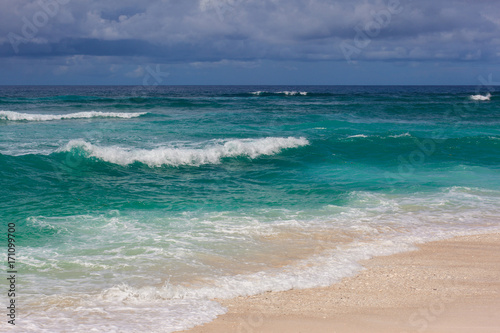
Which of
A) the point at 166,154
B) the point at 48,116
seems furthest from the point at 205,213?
the point at 48,116

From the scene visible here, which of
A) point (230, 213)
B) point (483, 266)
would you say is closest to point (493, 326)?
point (483, 266)

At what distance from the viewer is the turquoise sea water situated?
576 centimetres

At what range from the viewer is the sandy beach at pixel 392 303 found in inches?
192

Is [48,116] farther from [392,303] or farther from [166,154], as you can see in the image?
[392,303]

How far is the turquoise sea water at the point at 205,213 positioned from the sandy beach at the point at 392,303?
0.37 m

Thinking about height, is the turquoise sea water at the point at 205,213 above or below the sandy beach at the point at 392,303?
above

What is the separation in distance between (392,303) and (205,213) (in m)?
5.10

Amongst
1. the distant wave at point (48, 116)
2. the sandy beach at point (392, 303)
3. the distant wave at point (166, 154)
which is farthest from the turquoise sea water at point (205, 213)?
the distant wave at point (48, 116)

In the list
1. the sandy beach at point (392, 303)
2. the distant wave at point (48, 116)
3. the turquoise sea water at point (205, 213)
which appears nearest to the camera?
the sandy beach at point (392, 303)

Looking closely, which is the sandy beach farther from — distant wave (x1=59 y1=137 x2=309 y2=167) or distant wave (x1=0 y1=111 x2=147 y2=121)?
distant wave (x1=0 y1=111 x2=147 y2=121)

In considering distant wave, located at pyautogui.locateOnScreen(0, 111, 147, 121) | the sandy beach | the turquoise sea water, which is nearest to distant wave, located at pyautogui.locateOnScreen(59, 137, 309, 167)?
the turquoise sea water

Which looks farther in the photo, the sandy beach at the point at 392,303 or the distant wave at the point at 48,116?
the distant wave at the point at 48,116

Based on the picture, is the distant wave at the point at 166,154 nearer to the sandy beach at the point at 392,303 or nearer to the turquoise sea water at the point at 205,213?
the turquoise sea water at the point at 205,213

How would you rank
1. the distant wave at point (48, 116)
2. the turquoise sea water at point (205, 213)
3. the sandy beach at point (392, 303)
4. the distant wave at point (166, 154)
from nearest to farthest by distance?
1. the sandy beach at point (392, 303)
2. the turquoise sea water at point (205, 213)
3. the distant wave at point (166, 154)
4. the distant wave at point (48, 116)
